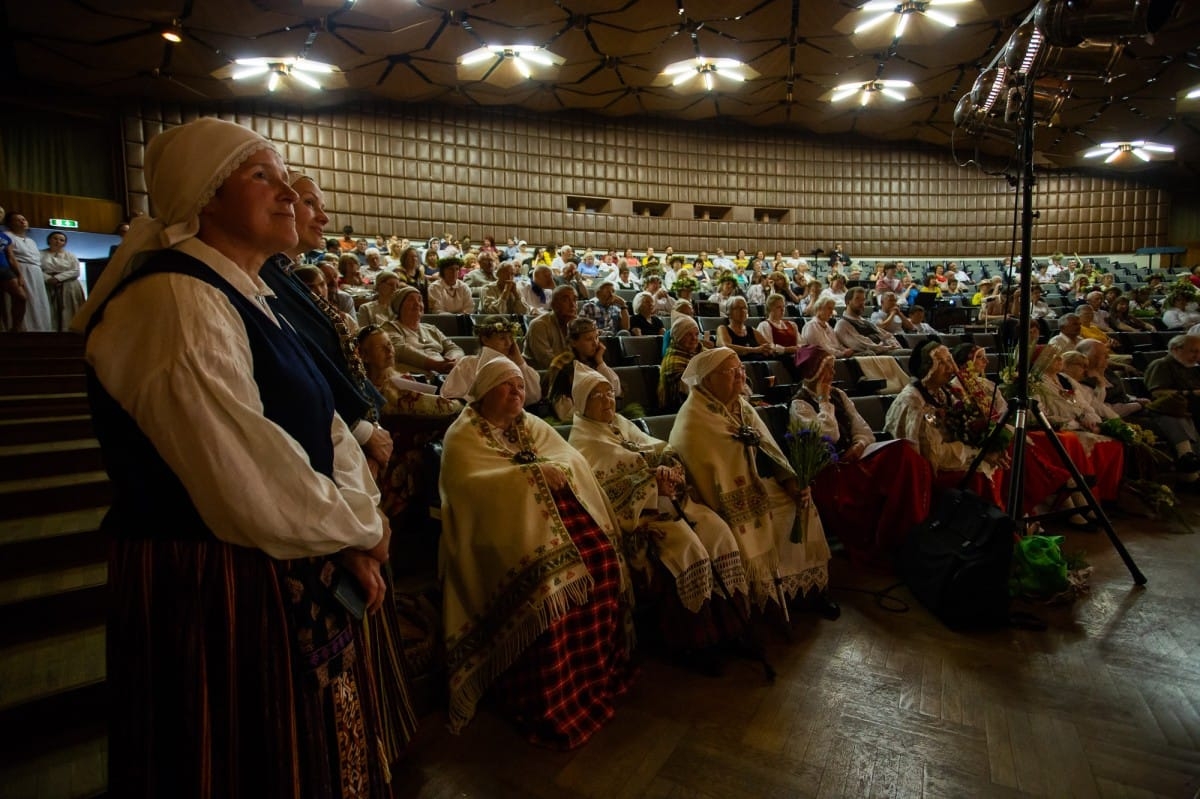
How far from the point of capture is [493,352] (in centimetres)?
296

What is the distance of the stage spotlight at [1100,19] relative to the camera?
6.79 ft

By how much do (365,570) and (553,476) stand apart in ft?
3.77

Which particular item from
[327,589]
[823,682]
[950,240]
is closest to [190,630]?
[327,589]

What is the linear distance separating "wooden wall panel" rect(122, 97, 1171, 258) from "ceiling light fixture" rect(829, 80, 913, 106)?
2.93 metres

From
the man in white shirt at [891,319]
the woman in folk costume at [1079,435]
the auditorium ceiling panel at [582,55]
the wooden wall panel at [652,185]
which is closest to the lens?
the woman in folk costume at [1079,435]

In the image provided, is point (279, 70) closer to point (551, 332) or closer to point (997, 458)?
point (551, 332)

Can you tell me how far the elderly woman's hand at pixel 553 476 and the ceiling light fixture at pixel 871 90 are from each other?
12872 mm

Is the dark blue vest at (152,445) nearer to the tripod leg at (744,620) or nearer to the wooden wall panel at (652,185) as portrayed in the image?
the tripod leg at (744,620)

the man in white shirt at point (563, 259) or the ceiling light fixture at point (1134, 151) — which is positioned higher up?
A: the ceiling light fixture at point (1134, 151)

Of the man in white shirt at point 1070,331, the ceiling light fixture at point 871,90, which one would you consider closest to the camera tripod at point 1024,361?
the man in white shirt at point 1070,331

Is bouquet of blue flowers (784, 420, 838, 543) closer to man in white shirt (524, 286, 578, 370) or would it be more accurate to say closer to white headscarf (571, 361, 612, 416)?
white headscarf (571, 361, 612, 416)

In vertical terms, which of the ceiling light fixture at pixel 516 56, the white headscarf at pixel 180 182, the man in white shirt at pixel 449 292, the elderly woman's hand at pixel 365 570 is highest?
the ceiling light fixture at pixel 516 56

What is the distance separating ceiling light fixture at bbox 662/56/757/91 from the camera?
1099 centimetres

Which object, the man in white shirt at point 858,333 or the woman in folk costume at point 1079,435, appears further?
the man in white shirt at point 858,333
